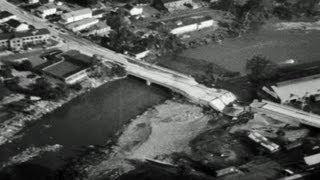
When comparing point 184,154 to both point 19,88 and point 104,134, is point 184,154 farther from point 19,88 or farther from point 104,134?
point 19,88

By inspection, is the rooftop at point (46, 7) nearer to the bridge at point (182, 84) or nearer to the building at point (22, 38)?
the building at point (22, 38)

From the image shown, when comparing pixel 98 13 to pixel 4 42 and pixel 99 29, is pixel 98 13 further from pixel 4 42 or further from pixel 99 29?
pixel 4 42

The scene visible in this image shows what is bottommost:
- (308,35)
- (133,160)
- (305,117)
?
(133,160)

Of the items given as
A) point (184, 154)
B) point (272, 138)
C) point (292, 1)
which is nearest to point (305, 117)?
point (272, 138)

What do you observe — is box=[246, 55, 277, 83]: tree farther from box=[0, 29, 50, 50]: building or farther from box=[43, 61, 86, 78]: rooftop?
box=[0, 29, 50, 50]: building

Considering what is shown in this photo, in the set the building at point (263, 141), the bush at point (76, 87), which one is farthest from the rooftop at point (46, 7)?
the building at point (263, 141)

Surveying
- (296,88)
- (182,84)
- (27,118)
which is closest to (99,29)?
(182,84)

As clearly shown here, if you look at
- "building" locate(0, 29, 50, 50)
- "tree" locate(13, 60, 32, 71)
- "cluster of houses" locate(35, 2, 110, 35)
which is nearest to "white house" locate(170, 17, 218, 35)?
"cluster of houses" locate(35, 2, 110, 35)
